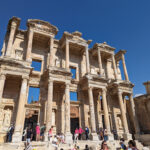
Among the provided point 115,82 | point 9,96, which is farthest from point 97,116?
point 9,96

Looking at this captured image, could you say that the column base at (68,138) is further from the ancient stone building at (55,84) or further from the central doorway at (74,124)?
the central doorway at (74,124)

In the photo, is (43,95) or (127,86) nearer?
(43,95)

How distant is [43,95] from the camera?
1748 cm

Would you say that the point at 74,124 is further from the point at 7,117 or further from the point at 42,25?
the point at 42,25

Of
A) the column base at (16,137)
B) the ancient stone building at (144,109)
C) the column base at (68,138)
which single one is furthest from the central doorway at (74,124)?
the ancient stone building at (144,109)

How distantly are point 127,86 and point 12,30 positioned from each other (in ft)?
54.8

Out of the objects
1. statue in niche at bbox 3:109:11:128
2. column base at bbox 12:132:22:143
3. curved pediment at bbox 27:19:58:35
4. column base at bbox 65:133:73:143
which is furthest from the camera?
curved pediment at bbox 27:19:58:35

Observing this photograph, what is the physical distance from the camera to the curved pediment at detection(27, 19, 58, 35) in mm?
18830

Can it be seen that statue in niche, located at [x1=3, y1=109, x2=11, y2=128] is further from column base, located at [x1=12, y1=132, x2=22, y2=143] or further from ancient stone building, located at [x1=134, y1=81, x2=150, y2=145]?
ancient stone building, located at [x1=134, y1=81, x2=150, y2=145]

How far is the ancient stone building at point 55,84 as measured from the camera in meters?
15.0

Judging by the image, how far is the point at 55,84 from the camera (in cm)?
1838

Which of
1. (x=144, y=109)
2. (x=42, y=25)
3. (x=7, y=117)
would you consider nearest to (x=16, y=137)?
(x=7, y=117)

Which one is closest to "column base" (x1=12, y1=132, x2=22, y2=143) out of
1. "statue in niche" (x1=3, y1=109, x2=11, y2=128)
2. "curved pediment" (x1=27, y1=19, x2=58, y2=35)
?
"statue in niche" (x1=3, y1=109, x2=11, y2=128)

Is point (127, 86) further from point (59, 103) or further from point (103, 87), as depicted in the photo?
point (59, 103)
